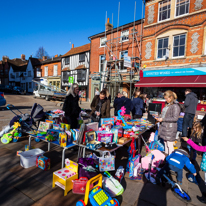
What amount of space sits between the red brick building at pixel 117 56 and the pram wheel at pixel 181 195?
1114 cm

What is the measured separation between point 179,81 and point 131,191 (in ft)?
32.0

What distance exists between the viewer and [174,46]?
460 inches

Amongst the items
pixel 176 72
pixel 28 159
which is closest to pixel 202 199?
pixel 28 159

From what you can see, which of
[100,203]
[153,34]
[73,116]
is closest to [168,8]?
[153,34]

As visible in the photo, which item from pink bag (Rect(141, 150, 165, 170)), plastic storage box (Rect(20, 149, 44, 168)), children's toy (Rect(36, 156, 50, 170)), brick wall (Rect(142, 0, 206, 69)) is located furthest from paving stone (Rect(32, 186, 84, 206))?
brick wall (Rect(142, 0, 206, 69))

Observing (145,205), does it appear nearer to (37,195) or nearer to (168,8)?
(37,195)

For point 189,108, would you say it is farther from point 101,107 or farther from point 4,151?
point 4,151

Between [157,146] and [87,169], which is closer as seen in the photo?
[87,169]

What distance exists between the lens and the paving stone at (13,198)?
2.41m

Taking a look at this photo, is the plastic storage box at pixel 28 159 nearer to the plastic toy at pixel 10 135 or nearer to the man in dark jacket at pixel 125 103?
the plastic toy at pixel 10 135

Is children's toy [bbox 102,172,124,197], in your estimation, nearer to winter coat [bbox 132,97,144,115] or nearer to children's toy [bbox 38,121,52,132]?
→ children's toy [bbox 38,121,52,132]

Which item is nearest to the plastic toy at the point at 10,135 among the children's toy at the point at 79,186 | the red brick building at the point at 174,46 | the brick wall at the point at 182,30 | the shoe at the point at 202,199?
the children's toy at the point at 79,186

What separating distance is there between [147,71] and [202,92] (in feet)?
14.4

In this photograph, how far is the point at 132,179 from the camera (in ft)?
10.5
